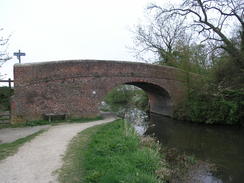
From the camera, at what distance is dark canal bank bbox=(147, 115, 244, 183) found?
6.00 meters

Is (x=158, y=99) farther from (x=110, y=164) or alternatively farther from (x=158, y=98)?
(x=110, y=164)

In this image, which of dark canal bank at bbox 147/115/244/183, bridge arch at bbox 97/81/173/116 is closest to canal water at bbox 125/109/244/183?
dark canal bank at bbox 147/115/244/183

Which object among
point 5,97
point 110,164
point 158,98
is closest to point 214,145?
point 110,164

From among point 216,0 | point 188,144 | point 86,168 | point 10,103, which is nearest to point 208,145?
point 188,144

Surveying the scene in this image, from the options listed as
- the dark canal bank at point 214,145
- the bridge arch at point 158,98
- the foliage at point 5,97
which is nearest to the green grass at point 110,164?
the dark canal bank at point 214,145

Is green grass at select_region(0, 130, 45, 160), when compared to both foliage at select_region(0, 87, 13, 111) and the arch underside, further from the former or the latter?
the arch underside

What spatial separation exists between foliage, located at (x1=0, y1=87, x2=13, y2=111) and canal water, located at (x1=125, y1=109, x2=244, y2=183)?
24.5 feet

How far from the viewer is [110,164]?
4.70 metres

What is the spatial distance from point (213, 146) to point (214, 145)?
0.18 m

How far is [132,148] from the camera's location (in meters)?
5.90

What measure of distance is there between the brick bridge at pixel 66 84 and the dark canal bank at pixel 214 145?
12.1 feet

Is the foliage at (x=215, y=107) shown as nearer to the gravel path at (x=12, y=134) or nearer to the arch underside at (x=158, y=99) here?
the arch underside at (x=158, y=99)

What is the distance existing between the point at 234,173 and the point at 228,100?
7.28 metres

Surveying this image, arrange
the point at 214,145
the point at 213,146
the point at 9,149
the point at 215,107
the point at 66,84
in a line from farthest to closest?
the point at 215,107
the point at 66,84
the point at 214,145
the point at 213,146
the point at 9,149
